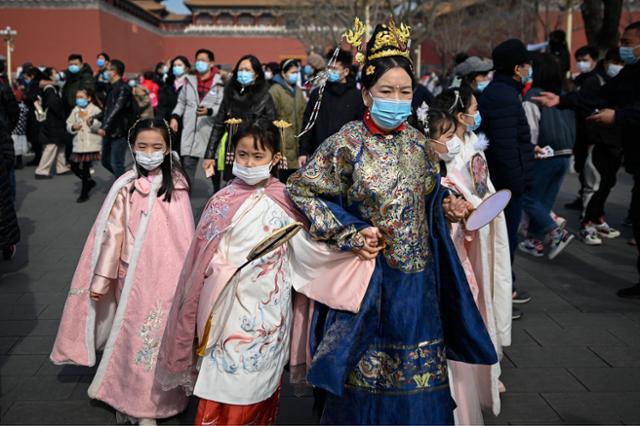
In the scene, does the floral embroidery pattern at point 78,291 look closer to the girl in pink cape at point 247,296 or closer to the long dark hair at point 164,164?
the long dark hair at point 164,164

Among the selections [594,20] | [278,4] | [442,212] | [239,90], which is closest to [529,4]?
[594,20]

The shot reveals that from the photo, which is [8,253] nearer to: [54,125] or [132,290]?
[132,290]

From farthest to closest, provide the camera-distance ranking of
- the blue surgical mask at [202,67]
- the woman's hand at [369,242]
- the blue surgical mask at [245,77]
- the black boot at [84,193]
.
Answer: the black boot at [84,193] → the blue surgical mask at [202,67] → the blue surgical mask at [245,77] → the woman's hand at [369,242]

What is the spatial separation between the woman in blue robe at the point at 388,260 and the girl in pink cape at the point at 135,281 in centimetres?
92

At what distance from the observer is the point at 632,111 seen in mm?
4848

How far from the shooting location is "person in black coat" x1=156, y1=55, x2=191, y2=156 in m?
8.88

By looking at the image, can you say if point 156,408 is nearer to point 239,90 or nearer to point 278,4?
point 239,90

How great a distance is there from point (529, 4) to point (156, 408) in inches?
1056

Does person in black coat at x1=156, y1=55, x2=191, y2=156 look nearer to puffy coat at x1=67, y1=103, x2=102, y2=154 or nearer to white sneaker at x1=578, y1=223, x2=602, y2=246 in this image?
puffy coat at x1=67, y1=103, x2=102, y2=154

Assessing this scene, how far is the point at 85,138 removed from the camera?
30.0 ft

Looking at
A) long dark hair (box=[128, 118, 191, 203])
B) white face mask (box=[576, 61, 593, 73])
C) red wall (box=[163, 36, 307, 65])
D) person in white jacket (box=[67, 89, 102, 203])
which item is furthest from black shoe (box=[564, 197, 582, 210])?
red wall (box=[163, 36, 307, 65])

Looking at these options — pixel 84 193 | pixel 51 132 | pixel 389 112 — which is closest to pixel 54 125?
pixel 51 132

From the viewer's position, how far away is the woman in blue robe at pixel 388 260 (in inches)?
104

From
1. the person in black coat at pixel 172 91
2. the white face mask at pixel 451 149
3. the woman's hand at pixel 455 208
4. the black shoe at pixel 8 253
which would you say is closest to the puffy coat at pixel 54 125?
the person in black coat at pixel 172 91
